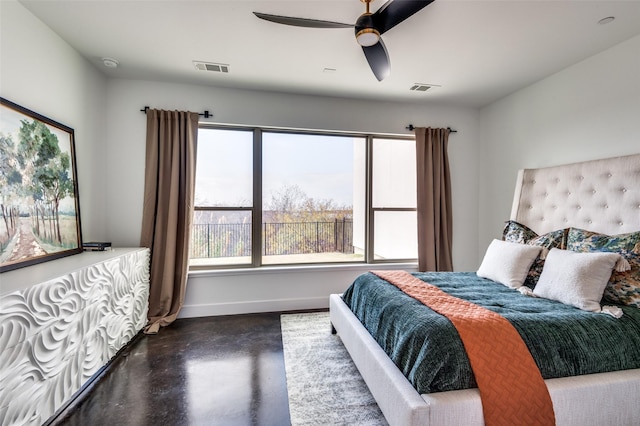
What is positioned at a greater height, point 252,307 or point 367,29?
point 367,29

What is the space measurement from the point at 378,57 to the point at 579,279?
2.09 metres

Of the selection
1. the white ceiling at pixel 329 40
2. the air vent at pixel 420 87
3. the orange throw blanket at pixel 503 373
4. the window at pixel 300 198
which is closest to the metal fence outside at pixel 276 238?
the window at pixel 300 198

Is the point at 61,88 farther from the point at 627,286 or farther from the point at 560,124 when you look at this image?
the point at 560,124

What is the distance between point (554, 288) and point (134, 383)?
318cm

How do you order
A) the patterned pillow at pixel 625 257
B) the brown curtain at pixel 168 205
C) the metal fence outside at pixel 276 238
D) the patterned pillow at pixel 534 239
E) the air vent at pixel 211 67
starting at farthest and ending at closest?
the metal fence outside at pixel 276 238
the brown curtain at pixel 168 205
the air vent at pixel 211 67
the patterned pillow at pixel 534 239
the patterned pillow at pixel 625 257

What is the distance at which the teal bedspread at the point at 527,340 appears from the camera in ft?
4.77

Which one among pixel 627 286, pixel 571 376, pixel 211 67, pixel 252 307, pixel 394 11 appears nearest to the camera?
pixel 571 376

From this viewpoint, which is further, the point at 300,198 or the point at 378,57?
the point at 300,198

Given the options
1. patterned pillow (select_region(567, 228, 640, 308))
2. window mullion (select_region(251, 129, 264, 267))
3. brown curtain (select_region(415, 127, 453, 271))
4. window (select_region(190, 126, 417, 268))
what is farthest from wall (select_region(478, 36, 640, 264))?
window mullion (select_region(251, 129, 264, 267))

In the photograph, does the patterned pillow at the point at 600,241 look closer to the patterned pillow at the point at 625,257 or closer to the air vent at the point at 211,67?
the patterned pillow at the point at 625,257

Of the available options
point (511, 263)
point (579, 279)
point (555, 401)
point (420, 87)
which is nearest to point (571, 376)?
point (555, 401)

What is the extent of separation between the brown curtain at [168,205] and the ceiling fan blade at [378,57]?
2.20m

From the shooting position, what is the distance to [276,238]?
12.6ft

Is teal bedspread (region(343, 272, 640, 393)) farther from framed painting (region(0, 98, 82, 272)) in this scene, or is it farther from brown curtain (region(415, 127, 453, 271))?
framed painting (region(0, 98, 82, 272))
